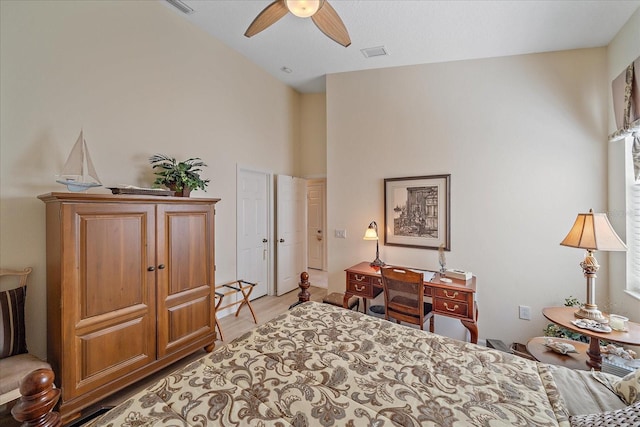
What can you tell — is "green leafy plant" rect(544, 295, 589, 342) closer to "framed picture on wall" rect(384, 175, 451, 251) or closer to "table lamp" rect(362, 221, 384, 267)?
"framed picture on wall" rect(384, 175, 451, 251)

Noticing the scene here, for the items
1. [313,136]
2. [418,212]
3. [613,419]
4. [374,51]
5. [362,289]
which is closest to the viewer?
[613,419]

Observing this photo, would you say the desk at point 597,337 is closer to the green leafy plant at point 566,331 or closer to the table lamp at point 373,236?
the green leafy plant at point 566,331

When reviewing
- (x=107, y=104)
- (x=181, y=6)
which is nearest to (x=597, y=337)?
(x=107, y=104)

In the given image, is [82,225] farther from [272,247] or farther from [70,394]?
[272,247]

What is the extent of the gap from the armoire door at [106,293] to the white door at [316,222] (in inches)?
163

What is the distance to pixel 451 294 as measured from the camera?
262 cm

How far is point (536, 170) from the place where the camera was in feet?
9.57

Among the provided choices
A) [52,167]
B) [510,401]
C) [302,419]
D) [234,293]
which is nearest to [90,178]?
[52,167]

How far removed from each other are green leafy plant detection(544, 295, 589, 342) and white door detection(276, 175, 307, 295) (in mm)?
3448

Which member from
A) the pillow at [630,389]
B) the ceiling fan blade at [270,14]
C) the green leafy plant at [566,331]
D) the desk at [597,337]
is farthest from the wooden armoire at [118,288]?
the green leafy plant at [566,331]

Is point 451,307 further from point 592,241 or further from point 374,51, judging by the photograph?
point 374,51

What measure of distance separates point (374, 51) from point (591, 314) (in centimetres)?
326

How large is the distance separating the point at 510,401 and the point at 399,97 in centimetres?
334

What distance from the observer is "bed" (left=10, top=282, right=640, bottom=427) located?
0.95 m
